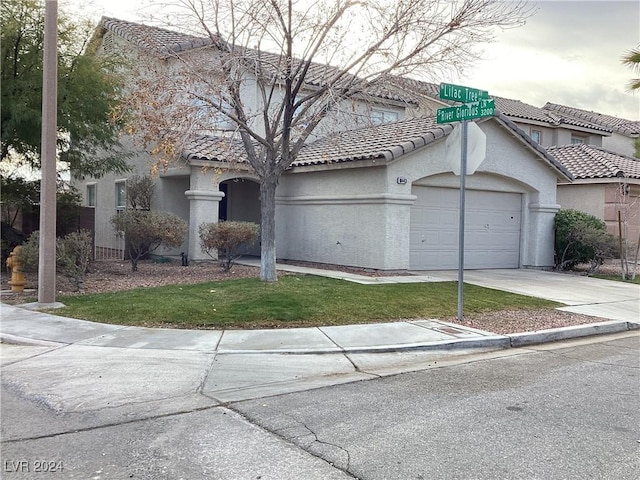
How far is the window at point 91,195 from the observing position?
22.8 metres

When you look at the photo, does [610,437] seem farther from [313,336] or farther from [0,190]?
[0,190]

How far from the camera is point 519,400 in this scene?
228 inches

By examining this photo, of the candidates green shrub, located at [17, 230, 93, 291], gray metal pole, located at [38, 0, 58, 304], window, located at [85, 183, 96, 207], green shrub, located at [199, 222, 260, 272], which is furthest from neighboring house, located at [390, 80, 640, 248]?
window, located at [85, 183, 96, 207]

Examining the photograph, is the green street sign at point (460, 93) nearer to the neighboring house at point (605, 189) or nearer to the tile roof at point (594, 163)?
the neighboring house at point (605, 189)

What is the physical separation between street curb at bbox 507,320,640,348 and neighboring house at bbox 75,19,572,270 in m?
5.64

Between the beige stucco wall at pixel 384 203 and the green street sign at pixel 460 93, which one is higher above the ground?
the green street sign at pixel 460 93

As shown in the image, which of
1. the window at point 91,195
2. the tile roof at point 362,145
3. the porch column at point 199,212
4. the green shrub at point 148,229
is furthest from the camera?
the window at point 91,195

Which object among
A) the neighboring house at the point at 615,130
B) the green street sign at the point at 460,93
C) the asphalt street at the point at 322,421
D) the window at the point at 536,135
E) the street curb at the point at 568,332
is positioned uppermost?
the neighboring house at the point at 615,130

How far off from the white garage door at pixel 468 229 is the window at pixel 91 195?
13.6 meters

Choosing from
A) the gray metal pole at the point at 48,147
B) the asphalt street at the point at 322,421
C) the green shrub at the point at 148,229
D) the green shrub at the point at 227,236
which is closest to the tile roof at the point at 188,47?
the gray metal pole at the point at 48,147

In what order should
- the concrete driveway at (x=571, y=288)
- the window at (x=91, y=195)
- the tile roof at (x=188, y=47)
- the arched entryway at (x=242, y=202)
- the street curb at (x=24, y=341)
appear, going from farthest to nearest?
the window at (x=91, y=195) → the arched entryway at (x=242, y=202) → the tile roof at (x=188, y=47) → the concrete driveway at (x=571, y=288) → the street curb at (x=24, y=341)

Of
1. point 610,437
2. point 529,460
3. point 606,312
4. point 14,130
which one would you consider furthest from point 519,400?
point 14,130

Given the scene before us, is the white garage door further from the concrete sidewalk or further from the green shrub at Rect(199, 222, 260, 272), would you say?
the concrete sidewalk

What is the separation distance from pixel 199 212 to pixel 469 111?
29.6 feet
